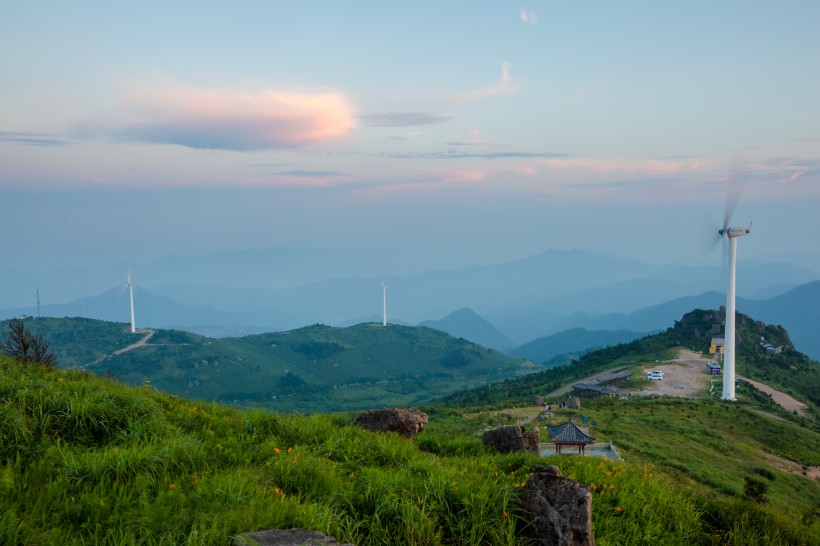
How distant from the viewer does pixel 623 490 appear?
10.1 meters

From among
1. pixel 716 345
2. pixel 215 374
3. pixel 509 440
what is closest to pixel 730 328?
pixel 716 345

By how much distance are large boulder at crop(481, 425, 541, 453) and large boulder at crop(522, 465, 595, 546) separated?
640 cm

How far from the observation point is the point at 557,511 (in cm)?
820

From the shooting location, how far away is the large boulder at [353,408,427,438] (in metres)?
15.1

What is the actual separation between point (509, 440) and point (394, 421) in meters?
3.25

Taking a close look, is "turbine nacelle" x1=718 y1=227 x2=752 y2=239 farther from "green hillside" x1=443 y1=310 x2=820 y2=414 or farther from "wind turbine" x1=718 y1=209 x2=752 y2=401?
"green hillside" x1=443 y1=310 x2=820 y2=414

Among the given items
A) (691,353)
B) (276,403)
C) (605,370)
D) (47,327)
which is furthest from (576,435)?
(47,327)

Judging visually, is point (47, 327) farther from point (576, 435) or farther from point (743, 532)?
point (743, 532)

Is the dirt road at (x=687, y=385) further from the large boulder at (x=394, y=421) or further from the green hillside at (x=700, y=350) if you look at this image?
the large boulder at (x=394, y=421)

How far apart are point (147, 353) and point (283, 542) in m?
194

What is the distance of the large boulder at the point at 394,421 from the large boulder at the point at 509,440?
6.64 ft

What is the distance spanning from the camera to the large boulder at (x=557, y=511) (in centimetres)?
793

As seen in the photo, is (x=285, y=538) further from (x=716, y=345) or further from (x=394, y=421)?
(x=716, y=345)

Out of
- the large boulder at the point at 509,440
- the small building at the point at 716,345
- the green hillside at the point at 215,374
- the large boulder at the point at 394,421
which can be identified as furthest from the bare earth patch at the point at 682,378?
the large boulder at the point at 394,421
